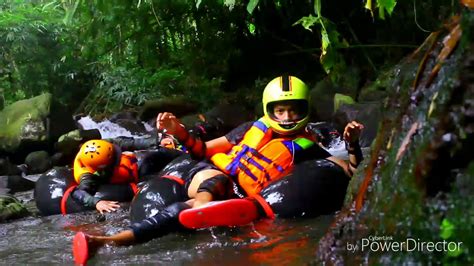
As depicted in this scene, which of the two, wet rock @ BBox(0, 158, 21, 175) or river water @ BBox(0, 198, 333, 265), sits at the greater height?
wet rock @ BBox(0, 158, 21, 175)

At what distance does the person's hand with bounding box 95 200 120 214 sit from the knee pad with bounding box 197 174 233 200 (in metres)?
1.42

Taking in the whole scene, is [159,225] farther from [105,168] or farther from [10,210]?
[10,210]

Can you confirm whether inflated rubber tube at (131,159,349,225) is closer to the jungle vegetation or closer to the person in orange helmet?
the person in orange helmet

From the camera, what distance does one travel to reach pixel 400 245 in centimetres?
167

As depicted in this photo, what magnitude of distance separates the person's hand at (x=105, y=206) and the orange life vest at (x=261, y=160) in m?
1.28

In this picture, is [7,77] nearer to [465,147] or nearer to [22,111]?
[22,111]

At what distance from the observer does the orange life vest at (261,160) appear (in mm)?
4223

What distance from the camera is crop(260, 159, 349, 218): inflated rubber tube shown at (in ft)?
13.1

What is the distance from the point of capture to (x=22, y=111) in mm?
11102

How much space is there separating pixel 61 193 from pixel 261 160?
7.65 ft

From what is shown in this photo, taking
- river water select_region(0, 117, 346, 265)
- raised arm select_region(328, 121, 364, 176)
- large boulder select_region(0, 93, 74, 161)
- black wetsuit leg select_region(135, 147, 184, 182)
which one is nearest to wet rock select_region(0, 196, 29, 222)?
river water select_region(0, 117, 346, 265)

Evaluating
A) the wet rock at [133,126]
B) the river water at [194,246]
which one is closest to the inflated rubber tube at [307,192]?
the river water at [194,246]

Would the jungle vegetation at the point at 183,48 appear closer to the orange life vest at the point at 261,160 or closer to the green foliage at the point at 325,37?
the green foliage at the point at 325,37

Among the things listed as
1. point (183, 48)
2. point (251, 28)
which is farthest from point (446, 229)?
point (251, 28)
